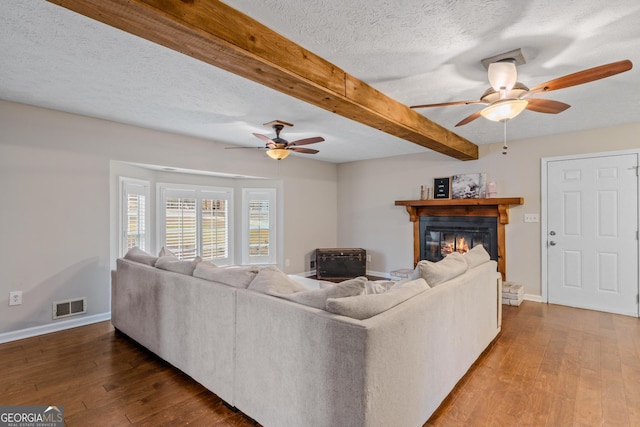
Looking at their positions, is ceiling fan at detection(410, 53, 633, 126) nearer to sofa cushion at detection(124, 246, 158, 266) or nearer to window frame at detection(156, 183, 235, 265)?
sofa cushion at detection(124, 246, 158, 266)

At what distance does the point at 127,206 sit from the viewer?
4164 millimetres

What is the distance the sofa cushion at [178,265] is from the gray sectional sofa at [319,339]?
24mm

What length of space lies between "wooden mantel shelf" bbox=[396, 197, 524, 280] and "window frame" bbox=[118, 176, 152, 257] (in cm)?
402

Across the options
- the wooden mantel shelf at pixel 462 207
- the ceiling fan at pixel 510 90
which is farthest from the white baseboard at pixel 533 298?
the ceiling fan at pixel 510 90

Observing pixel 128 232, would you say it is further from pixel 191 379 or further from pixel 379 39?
pixel 379 39

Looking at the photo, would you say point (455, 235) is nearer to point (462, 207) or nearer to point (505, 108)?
point (462, 207)

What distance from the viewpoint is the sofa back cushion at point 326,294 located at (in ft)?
5.40

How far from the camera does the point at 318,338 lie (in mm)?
1496

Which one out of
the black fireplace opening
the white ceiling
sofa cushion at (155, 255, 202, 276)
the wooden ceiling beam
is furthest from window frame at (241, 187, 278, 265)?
the wooden ceiling beam

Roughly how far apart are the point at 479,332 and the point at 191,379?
2310mm

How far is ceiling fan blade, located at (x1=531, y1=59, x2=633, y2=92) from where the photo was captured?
5.65 feet

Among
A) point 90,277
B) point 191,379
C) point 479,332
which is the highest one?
point 90,277

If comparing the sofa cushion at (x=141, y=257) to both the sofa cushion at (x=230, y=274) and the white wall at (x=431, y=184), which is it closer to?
the sofa cushion at (x=230, y=274)

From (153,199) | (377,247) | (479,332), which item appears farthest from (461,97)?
(153,199)
